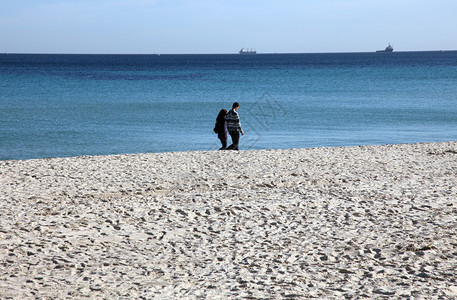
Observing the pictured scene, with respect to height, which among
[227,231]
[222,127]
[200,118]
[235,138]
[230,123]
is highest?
[230,123]

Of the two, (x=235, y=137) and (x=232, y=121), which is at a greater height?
(x=232, y=121)

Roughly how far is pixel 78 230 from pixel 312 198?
3900mm

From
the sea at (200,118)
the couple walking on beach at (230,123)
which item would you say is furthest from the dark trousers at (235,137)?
the sea at (200,118)

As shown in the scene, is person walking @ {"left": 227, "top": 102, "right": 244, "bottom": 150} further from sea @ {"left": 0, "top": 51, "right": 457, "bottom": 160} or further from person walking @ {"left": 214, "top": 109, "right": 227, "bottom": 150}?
sea @ {"left": 0, "top": 51, "right": 457, "bottom": 160}

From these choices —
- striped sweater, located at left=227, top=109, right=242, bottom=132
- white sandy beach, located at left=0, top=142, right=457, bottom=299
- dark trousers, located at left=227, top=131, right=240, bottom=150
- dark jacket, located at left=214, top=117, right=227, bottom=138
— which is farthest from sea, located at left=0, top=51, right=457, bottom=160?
white sandy beach, located at left=0, top=142, right=457, bottom=299

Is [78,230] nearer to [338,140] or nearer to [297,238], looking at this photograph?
[297,238]

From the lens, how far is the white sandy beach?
540 centimetres

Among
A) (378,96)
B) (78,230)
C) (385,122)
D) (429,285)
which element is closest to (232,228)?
(78,230)

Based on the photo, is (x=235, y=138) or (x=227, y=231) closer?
(x=227, y=231)

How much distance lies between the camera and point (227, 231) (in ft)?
23.5

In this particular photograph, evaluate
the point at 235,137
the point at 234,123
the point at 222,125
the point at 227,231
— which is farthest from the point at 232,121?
the point at 227,231

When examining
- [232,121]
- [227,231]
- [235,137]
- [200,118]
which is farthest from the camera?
[200,118]

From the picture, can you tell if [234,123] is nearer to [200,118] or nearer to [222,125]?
[222,125]

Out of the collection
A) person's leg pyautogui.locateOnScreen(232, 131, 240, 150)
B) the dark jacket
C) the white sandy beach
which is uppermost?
the dark jacket
